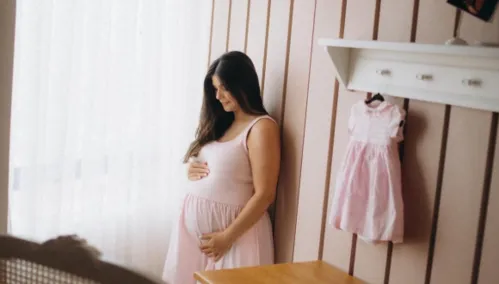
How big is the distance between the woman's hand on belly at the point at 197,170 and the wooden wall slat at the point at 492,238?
1.09 meters

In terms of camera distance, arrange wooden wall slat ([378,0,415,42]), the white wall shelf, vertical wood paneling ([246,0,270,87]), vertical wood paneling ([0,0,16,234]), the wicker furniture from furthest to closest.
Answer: vertical wood paneling ([246,0,270,87]) < vertical wood paneling ([0,0,16,234]) < wooden wall slat ([378,0,415,42]) < the white wall shelf < the wicker furniture

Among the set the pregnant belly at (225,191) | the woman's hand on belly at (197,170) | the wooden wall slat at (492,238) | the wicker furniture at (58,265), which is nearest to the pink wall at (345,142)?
the wooden wall slat at (492,238)

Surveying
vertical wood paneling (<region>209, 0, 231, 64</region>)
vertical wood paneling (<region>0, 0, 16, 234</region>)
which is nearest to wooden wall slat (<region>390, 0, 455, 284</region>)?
vertical wood paneling (<region>209, 0, 231, 64</region>)

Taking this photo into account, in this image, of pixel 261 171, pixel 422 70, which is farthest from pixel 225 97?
pixel 422 70

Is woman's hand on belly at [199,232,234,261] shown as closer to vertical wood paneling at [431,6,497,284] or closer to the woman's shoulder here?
the woman's shoulder

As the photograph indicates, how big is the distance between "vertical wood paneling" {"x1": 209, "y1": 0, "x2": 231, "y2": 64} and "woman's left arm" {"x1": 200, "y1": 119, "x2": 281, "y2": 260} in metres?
0.56

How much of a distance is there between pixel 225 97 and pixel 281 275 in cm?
74

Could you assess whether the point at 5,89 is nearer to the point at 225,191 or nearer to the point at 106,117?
the point at 106,117

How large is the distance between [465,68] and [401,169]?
338mm

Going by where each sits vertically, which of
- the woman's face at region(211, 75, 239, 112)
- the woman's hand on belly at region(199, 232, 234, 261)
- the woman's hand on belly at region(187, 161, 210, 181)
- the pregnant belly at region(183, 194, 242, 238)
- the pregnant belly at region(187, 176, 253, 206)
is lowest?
the woman's hand on belly at region(199, 232, 234, 261)

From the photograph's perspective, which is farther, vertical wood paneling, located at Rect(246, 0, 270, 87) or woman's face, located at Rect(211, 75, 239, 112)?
vertical wood paneling, located at Rect(246, 0, 270, 87)

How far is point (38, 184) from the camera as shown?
2236 mm

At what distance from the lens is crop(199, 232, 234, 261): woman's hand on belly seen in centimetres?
218

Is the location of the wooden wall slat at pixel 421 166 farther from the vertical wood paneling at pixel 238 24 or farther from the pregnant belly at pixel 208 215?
the vertical wood paneling at pixel 238 24
